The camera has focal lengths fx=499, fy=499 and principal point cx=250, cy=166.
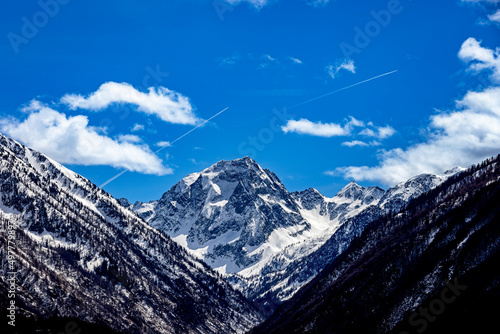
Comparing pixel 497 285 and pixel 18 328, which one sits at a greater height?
pixel 18 328

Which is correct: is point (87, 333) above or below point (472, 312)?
above

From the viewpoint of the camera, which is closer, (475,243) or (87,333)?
(87,333)

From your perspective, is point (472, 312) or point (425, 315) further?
point (425, 315)

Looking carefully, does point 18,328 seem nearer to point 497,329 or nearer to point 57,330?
point 57,330

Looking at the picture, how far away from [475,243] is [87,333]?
149m

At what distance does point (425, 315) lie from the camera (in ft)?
563

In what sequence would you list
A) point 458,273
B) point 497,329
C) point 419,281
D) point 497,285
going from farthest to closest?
1. point 419,281
2. point 458,273
3. point 497,285
4. point 497,329

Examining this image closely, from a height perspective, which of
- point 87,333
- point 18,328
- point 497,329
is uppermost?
point 18,328

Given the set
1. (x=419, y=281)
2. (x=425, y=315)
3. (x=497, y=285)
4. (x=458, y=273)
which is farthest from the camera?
(x=419, y=281)

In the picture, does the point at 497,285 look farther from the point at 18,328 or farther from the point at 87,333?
the point at 18,328

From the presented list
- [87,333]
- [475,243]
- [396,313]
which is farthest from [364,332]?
[87,333]

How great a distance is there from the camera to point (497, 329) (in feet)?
459

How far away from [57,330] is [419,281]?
13476cm

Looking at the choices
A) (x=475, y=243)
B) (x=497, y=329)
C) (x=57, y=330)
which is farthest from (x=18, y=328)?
(x=475, y=243)
